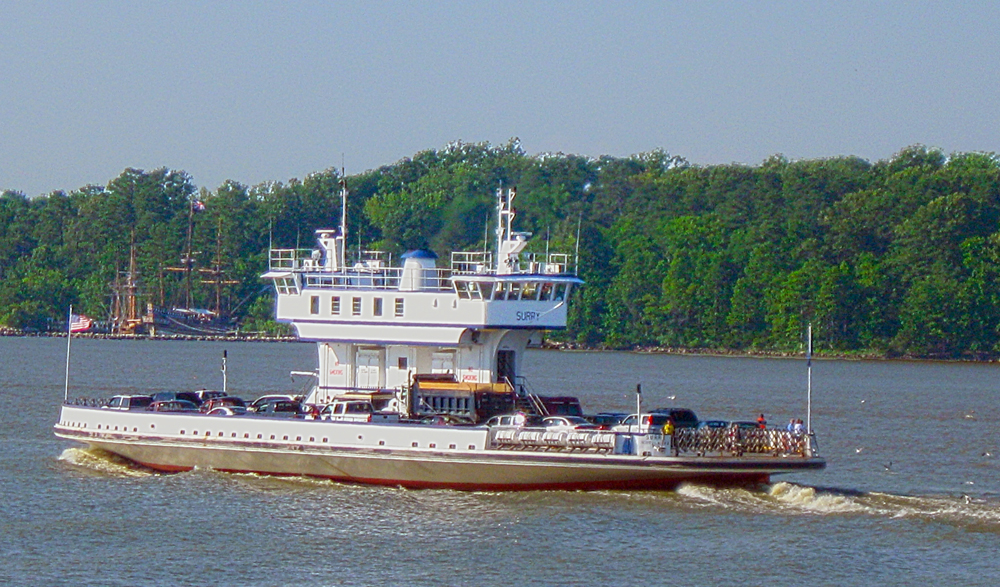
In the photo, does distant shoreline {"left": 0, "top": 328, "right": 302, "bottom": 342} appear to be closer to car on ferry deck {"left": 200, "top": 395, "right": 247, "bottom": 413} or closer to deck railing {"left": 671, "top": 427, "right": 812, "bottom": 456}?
car on ferry deck {"left": 200, "top": 395, "right": 247, "bottom": 413}

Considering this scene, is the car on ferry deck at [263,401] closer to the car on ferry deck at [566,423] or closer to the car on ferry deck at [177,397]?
the car on ferry deck at [177,397]

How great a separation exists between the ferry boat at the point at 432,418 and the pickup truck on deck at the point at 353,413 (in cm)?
5

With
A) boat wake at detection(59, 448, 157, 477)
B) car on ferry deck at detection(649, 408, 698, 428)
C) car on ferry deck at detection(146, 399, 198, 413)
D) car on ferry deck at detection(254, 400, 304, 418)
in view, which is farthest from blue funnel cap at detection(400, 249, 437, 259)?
boat wake at detection(59, 448, 157, 477)

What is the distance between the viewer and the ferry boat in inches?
1670

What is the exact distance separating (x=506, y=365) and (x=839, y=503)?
36.0 feet

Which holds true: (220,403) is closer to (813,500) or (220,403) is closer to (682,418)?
(682,418)

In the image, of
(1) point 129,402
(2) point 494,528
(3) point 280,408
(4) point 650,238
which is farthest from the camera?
(4) point 650,238

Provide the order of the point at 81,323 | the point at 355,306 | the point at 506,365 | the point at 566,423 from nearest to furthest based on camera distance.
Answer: the point at 566,423 < the point at 506,365 < the point at 355,306 < the point at 81,323

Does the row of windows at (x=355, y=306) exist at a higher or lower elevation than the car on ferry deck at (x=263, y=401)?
higher

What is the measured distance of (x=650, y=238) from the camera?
519 ft

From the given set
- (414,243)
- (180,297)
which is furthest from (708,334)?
(180,297)

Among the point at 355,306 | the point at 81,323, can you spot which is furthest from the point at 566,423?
the point at 81,323

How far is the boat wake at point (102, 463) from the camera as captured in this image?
1914 inches

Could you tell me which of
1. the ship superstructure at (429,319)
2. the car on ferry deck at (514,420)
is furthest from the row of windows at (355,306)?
the car on ferry deck at (514,420)
